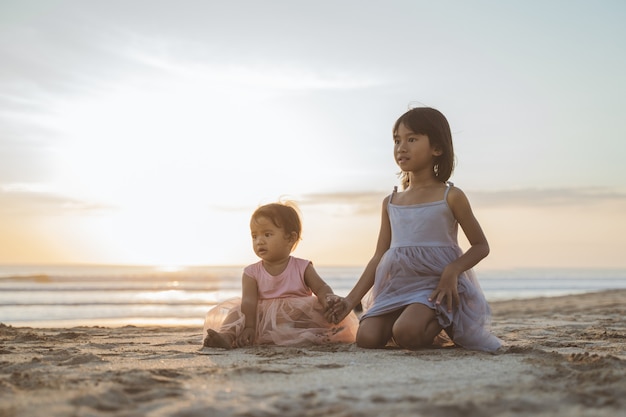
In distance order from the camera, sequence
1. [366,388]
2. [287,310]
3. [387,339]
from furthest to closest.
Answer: [287,310], [387,339], [366,388]

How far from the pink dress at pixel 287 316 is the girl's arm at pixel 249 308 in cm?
3

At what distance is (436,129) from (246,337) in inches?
84.1

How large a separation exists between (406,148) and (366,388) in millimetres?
2357

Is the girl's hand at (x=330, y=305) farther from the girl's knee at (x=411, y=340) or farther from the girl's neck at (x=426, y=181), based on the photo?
the girl's neck at (x=426, y=181)

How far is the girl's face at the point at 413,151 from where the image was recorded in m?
4.68

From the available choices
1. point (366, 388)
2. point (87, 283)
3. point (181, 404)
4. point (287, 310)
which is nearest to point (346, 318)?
point (287, 310)

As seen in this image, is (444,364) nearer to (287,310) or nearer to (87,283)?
(287,310)

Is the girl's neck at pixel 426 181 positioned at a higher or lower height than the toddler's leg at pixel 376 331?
higher

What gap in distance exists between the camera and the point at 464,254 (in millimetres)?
4410

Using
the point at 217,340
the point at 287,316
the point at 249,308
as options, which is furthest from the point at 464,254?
the point at 217,340

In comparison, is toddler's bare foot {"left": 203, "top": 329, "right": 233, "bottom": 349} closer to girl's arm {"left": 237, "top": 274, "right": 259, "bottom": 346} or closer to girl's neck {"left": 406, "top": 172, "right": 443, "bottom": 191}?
girl's arm {"left": 237, "top": 274, "right": 259, "bottom": 346}

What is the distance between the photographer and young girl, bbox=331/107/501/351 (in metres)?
4.32

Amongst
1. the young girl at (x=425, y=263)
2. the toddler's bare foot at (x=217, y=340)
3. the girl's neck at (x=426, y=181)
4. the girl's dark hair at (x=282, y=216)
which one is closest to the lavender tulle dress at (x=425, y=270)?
the young girl at (x=425, y=263)

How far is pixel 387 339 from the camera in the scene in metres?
4.50
